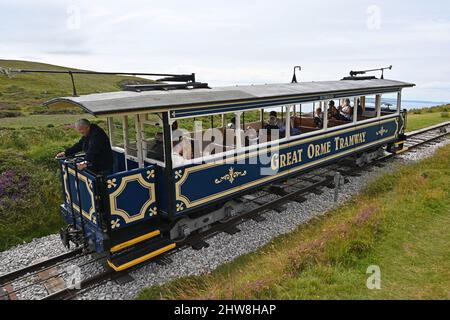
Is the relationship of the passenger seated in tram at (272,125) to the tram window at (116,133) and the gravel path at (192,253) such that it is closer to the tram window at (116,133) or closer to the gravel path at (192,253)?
the gravel path at (192,253)

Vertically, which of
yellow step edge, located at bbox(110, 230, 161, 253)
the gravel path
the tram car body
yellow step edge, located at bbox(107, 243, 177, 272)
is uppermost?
the tram car body

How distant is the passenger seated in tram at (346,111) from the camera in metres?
12.0

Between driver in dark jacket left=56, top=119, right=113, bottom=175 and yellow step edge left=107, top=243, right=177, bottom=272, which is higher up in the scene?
driver in dark jacket left=56, top=119, right=113, bottom=175

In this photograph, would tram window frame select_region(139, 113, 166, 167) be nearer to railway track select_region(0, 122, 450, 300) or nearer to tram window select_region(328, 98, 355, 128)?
railway track select_region(0, 122, 450, 300)

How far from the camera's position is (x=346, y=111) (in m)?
12.3

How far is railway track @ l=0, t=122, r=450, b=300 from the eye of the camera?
19.8 ft

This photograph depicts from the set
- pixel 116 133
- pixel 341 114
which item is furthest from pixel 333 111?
pixel 116 133

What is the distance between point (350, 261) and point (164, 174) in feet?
12.1

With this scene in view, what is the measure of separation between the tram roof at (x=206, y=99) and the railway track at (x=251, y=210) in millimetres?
2507

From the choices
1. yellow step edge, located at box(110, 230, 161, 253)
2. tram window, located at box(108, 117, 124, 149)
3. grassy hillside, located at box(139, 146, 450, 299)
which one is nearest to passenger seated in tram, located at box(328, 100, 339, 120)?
grassy hillside, located at box(139, 146, 450, 299)

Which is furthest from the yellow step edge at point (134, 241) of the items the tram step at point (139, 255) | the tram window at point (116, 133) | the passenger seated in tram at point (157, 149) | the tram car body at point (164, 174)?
the tram window at point (116, 133)

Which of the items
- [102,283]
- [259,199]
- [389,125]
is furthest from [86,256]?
[389,125]

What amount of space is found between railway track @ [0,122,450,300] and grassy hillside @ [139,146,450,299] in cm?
99

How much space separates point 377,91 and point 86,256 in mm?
10899
